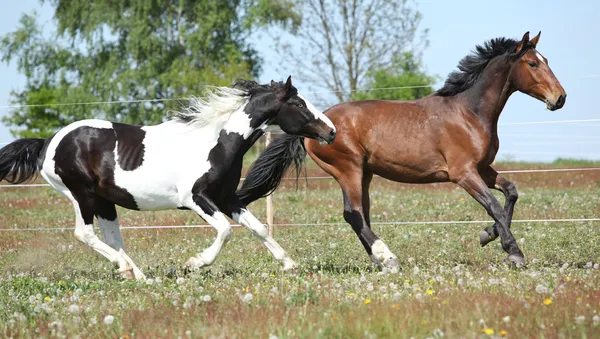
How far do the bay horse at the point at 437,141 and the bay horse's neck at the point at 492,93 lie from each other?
10 millimetres

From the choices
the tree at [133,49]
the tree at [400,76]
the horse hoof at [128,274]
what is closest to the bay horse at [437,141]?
the horse hoof at [128,274]

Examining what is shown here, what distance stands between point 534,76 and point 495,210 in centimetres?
140

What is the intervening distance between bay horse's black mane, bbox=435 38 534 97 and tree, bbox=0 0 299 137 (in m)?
36.8

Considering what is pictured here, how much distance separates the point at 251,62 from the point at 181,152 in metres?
42.8

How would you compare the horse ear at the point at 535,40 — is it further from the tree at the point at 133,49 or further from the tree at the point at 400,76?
the tree at the point at 133,49

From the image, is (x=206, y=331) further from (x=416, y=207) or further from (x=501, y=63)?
(x=416, y=207)

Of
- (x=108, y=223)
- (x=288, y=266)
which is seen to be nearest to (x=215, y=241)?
(x=288, y=266)

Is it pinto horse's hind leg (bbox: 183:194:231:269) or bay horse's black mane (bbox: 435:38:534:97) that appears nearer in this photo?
pinto horse's hind leg (bbox: 183:194:231:269)

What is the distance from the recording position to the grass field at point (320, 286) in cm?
460

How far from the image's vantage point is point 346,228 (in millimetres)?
11297

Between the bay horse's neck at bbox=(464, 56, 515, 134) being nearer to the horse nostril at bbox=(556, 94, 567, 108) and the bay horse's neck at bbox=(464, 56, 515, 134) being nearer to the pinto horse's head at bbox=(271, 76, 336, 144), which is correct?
the horse nostril at bbox=(556, 94, 567, 108)

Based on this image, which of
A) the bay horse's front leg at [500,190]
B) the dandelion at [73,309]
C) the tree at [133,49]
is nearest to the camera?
the dandelion at [73,309]

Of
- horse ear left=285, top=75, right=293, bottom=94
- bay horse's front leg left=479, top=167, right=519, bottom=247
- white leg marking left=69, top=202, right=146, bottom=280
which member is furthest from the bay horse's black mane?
white leg marking left=69, top=202, right=146, bottom=280

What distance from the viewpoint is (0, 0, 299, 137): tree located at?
46.0 m
